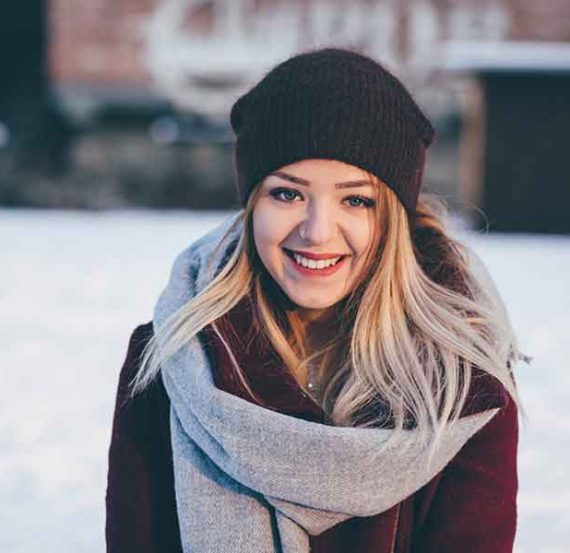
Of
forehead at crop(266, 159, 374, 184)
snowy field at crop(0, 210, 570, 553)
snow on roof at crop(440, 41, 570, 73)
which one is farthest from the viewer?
snow on roof at crop(440, 41, 570, 73)

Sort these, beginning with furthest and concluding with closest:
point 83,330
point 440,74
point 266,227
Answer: point 440,74, point 83,330, point 266,227

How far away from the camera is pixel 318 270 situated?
1653 mm

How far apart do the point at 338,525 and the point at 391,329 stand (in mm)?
338

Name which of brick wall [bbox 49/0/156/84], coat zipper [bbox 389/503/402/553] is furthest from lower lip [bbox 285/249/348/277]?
brick wall [bbox 49/0/156/84]

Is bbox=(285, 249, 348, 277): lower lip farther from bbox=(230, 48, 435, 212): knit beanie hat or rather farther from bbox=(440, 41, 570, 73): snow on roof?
bbox=(440, 41, 570, 73): snow on roof

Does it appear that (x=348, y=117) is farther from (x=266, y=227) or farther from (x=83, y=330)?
(x=83, y=330)

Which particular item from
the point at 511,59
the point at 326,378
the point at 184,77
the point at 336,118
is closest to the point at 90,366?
the point at 326,378

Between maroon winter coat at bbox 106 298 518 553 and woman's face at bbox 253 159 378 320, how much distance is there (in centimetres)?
14

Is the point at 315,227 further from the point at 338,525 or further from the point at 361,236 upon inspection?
the point at 338,525

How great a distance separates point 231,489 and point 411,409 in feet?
1.05

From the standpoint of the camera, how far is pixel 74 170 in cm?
1243

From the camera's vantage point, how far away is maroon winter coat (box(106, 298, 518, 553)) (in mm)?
1583

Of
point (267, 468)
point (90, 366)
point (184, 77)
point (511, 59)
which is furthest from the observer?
point (184, 77)

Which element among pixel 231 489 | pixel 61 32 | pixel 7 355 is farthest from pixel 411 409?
pixel 61 32
